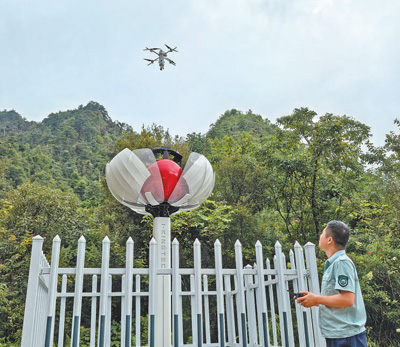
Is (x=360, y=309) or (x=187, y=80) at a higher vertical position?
(x=187, y=80)

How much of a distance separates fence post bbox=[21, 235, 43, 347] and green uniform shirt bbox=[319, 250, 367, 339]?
1799 millimetres

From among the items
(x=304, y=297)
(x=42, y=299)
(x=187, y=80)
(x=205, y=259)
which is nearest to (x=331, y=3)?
(x=187, y=80)

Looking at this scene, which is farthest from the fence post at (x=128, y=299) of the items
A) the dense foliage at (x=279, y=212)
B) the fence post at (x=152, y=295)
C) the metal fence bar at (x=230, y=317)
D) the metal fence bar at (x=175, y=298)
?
the dense foliage at (x=279, y=212)

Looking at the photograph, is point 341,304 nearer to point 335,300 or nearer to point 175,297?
point 335,300

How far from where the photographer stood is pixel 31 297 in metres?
1.93

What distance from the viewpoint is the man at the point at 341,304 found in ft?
5.49

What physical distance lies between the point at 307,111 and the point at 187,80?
4865mm

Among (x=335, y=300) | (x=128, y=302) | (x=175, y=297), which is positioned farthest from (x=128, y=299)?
(x=335, y=300)

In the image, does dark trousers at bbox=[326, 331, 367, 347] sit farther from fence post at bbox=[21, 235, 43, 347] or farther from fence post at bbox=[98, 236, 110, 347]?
fence post at bbox=[21, 235, 43, 347]

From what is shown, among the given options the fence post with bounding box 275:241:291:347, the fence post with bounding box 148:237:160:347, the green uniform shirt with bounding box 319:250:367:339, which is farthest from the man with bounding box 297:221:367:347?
the fence post with bounding box 148:237:160:347

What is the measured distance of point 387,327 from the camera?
761 cm

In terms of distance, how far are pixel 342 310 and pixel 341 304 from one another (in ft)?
0.30

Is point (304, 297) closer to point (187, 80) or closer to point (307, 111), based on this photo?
point (307, 111)

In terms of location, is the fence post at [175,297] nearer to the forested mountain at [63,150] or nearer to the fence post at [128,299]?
the fence post at [128,299]
